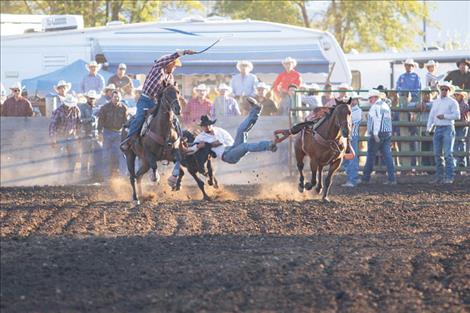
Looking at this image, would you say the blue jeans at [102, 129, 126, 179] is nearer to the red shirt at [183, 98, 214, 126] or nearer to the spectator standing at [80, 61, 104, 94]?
the red shirt at [183, 98, 214, 126]

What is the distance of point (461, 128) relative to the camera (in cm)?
2172

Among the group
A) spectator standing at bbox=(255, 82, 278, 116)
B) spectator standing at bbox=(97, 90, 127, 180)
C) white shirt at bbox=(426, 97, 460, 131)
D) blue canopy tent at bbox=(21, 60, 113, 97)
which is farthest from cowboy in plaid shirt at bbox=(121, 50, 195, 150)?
blue canopy tent at bbox=(21, 60, 113, 97)

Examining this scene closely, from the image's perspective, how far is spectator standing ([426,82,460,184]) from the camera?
1995 centimetres

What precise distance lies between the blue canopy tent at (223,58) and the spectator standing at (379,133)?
20.4 feet

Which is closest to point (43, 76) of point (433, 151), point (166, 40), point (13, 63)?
point (13, 63)

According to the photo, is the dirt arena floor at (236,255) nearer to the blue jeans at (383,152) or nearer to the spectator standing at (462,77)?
the blue jeans at (383,152)

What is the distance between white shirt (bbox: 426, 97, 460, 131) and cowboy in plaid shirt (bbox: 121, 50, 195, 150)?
626 centimetres

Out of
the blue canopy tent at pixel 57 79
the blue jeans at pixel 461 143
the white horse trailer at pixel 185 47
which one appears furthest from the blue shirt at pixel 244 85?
the blue canopy tent at pixel 57 79

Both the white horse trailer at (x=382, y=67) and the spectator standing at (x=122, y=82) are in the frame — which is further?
the white horse trailer at (x=382, y=67)

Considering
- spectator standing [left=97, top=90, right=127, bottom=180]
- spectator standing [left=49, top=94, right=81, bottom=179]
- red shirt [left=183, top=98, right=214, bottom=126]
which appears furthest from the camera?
red shirt [left=183, top=98, right=214, bottom=126]

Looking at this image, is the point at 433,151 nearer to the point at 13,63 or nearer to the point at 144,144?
the point at 144,144

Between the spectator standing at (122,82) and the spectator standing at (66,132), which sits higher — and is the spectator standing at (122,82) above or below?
above

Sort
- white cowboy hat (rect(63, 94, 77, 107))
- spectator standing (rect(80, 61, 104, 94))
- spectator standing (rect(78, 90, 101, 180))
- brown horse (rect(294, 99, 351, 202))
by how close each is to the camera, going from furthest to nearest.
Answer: spectator standing (rect(80, 61, 104, 94)), spectator standing (rect(78, 90, 101, 180)), white cowboy hat (rect(63, 94, 77, 107)), brown horse (rect(294, 99, 351, 202))

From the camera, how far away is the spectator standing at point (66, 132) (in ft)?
69.3
